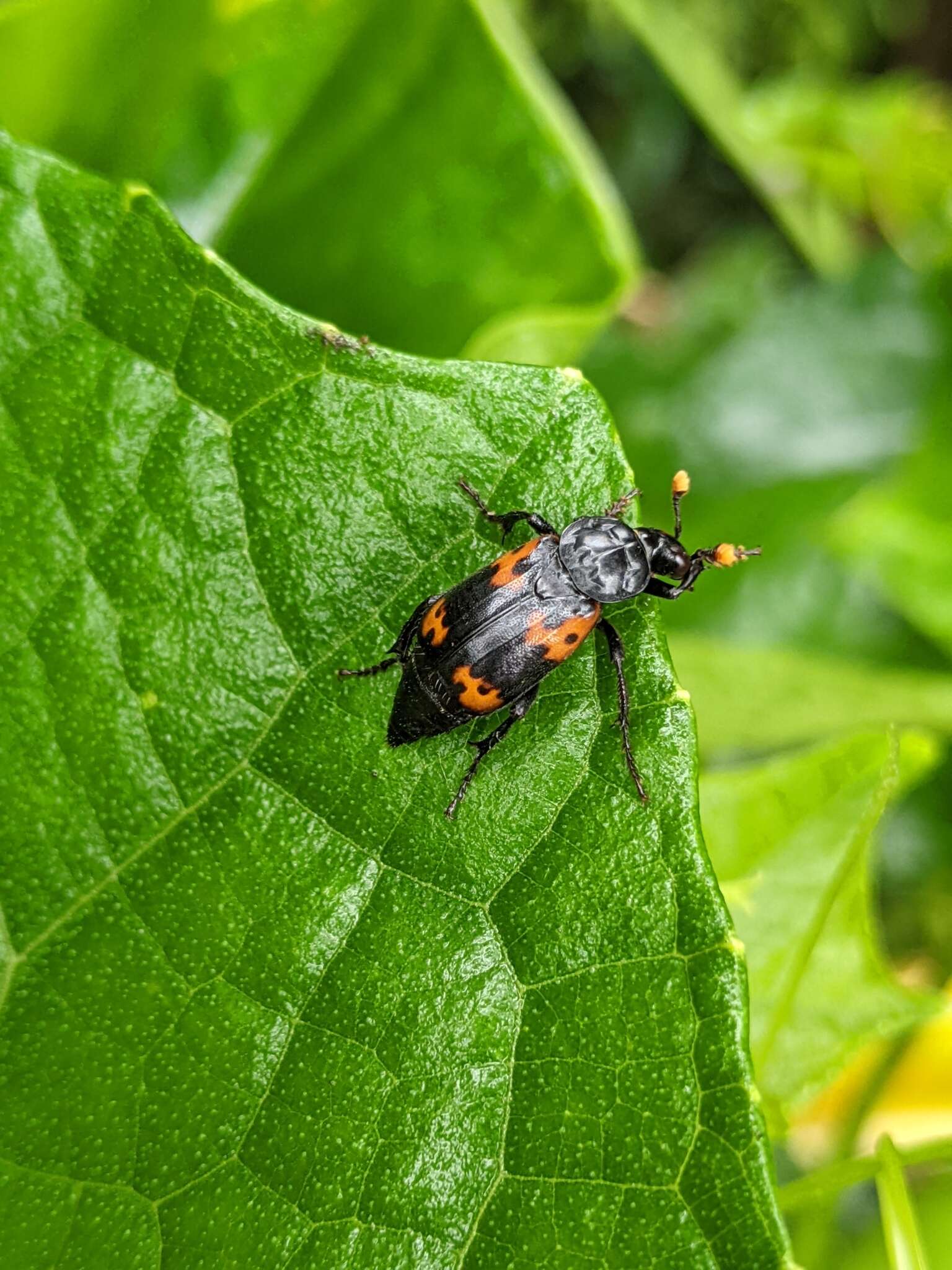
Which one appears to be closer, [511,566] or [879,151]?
[511,566]

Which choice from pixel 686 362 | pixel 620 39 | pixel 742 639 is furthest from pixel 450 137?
pixel 620 39

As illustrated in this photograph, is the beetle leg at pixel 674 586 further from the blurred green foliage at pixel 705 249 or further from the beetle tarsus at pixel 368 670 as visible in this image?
the beetle tarsus at pixel 368 670

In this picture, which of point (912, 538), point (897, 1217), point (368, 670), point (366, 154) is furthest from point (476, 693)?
point (912, 538)

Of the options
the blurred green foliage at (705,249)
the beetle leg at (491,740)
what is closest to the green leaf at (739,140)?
the blurred green foliage at (705,249)

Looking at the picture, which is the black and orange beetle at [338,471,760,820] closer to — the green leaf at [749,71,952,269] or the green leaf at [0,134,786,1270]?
the green leaf at [0,134,786,1270]

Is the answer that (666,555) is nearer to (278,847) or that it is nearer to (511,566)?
(511,566)

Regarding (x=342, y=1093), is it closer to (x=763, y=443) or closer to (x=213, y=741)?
(x=213, y=741)
